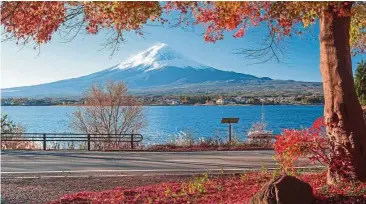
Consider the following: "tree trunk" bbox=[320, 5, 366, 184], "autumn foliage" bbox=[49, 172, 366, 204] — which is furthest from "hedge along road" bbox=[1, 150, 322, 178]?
"tree trunk" bbox=[320, 5, 366, 184]

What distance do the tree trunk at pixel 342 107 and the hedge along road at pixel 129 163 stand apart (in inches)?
218

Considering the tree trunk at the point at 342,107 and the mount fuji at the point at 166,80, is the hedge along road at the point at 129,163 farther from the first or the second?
the mount fuji at the point at 166,80

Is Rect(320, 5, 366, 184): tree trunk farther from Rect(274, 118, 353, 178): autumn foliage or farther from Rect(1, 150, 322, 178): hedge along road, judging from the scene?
Rect(1, 150, 322, 178): hedge along road

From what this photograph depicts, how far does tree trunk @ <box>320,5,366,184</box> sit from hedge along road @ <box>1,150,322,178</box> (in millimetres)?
5535

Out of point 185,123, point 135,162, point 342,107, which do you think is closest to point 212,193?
point 342,107

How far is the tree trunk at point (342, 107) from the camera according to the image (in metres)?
9.76

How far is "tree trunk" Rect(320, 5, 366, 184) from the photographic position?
9.76 meters

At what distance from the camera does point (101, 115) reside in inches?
1405

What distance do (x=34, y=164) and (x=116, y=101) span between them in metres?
18.4

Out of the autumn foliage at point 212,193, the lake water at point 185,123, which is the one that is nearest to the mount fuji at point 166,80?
the lake water at point 185,123

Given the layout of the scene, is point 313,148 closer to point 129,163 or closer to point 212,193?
point 212,193

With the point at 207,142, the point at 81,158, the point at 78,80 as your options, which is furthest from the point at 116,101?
the point at 78,80

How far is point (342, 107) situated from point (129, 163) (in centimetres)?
978

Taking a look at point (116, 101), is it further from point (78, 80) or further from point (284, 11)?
point (78, 80)
